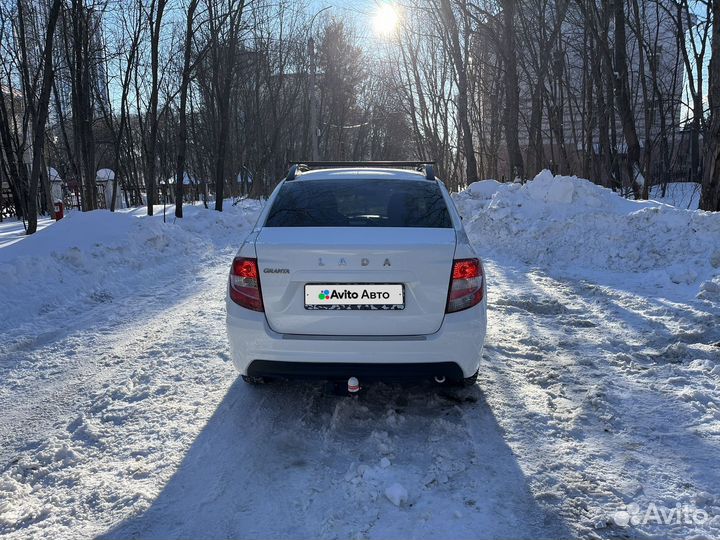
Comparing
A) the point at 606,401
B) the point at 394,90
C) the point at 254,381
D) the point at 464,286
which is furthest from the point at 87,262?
the point at 394,90

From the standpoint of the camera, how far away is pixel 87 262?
8.45 meters

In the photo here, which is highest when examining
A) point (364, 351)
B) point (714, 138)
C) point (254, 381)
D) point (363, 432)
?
point (714, 138)

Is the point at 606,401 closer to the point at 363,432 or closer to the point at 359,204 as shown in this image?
the point at 363,432

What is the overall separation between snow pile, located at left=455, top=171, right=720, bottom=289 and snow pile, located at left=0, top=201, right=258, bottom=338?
6.51 meters

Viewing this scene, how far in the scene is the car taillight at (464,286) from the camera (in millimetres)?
3221

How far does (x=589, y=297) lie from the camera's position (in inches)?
267

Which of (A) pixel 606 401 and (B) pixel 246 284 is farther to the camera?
(A) pixel 606 401

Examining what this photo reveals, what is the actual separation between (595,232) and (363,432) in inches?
301

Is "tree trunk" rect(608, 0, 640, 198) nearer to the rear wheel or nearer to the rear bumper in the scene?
the rear bumper

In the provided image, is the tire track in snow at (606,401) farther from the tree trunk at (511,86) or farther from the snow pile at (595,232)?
the tree trunk at (511,86)

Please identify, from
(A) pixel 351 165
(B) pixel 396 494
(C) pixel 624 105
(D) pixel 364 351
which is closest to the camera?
(B) pixel 396 494

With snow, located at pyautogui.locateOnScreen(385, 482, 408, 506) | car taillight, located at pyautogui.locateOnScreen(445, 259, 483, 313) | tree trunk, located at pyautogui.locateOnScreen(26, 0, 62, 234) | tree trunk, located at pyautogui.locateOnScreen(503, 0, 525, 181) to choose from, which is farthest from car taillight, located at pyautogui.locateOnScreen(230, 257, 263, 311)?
tree trunk, located at pyautogui.locateOnScreen(503, 0, 525, 181)

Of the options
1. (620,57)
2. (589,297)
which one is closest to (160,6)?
(620,57)

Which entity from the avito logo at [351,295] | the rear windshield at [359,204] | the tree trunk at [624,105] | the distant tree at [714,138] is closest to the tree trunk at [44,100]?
the rear windshield at [359,204]
